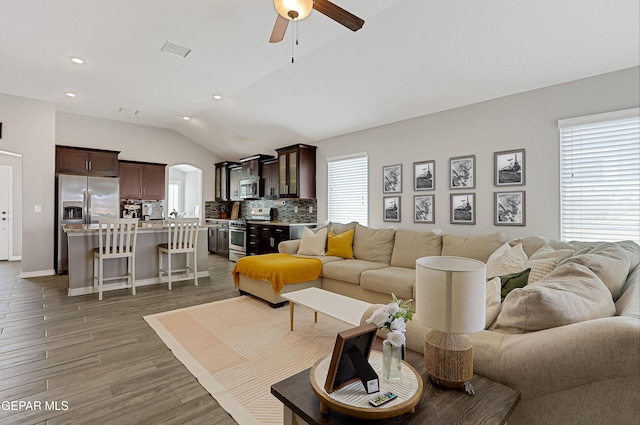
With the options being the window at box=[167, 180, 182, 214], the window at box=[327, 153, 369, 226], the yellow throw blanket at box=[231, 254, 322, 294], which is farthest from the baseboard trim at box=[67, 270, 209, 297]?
the window at box=[167, 180, 182, 214]

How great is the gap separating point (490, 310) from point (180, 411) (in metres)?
1.92

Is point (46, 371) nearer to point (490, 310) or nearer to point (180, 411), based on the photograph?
point (180, 411)

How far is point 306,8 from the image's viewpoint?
205 centimetres

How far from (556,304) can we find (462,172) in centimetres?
325

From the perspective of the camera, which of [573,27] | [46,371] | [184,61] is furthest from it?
[184,61]

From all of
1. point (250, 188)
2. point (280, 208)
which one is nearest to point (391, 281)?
point (280, 208)

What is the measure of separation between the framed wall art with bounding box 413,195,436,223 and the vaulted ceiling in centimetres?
128

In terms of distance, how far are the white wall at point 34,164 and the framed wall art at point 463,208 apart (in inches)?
275

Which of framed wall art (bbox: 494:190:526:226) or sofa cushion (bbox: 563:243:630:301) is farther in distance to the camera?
framed wall art (bbox: 494:190:526:226)

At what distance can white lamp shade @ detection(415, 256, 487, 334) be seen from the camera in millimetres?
1133

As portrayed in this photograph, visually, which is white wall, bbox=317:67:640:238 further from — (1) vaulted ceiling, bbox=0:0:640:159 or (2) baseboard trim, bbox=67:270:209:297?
(2) baseboard trim, bbox=67:270:209:297

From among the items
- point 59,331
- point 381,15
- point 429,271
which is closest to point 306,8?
point 381,15

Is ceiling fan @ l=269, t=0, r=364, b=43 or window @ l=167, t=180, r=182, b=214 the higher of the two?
ceiling fan @ l=269, t=0, r=364, b=43

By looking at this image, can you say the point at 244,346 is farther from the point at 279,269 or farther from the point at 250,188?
the point at 250,188
